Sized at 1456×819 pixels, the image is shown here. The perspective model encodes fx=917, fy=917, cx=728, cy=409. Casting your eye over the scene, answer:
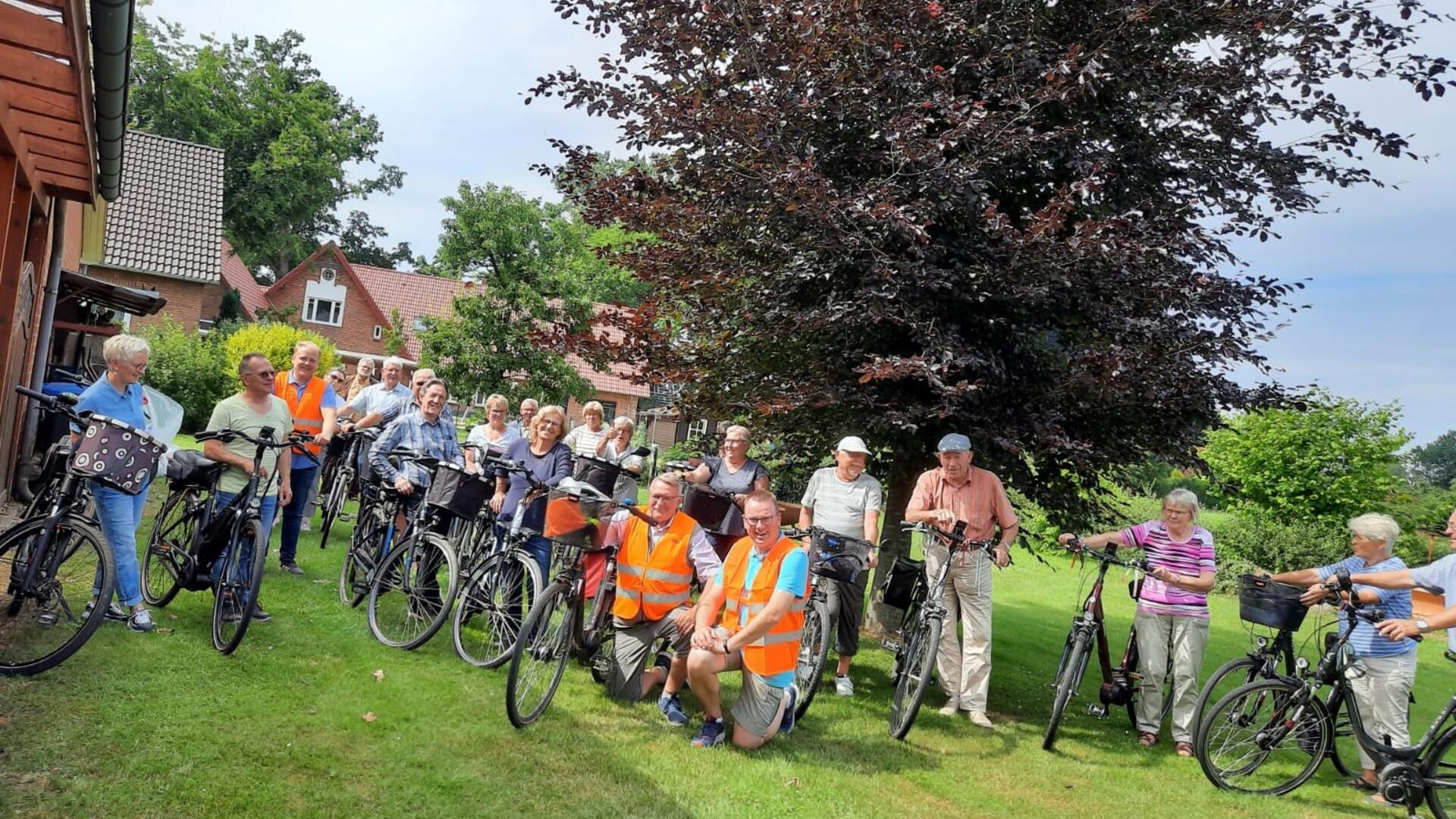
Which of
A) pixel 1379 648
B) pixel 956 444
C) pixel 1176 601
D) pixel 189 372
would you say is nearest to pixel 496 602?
pixel 956 444

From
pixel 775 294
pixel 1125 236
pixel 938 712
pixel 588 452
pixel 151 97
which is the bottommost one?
pixel 938 712

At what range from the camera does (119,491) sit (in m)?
4.82

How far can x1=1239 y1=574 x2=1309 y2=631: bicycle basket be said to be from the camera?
Answer: 5.78 m

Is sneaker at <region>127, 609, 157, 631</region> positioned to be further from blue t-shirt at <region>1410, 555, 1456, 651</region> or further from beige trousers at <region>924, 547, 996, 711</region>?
blue t-shirt at <region>1410, 555, 1456, 651</region>

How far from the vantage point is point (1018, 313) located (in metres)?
7.42

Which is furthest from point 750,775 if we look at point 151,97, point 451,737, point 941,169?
point 151,97

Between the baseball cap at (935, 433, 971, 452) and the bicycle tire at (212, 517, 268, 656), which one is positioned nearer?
the bicycle tire at (212, 517, 268, 656)

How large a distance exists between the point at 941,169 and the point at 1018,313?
5.06 ft

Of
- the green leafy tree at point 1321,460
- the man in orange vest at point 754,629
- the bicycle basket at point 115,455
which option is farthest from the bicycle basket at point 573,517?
Result: the green leafy tree at point 1321,460

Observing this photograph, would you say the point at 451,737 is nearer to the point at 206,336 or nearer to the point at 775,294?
the point at 775,294

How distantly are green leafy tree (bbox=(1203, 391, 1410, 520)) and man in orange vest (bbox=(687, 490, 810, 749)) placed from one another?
18826 mm

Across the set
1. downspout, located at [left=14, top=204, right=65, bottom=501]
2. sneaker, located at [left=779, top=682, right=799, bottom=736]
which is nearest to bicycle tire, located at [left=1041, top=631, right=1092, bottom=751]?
sneaker, located at [left=779, top=682, right=799, bottom=736]

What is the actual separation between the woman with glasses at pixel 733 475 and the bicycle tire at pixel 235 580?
2.95 m

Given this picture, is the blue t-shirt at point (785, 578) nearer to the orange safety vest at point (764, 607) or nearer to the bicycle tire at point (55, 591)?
the orange safety vest at point (764, 607)
